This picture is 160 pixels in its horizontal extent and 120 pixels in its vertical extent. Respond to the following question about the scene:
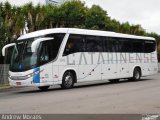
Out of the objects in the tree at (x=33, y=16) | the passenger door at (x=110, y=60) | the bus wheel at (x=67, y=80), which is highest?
the tree at (x=33, y=16)

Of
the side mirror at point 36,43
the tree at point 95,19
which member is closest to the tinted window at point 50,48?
the side mirror at point 36,43

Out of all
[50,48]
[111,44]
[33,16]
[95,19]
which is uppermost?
[95,19]

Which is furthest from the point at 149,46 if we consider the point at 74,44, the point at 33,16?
the point at 33,16

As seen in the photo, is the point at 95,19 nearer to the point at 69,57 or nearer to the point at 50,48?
the point at 69,57

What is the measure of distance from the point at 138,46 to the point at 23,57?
435 inches

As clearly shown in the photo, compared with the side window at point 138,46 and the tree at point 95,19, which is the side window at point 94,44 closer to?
the side window at point 138,46

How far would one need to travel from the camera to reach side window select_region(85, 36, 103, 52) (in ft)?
74.9

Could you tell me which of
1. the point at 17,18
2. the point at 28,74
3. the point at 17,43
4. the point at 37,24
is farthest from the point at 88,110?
the point at 37,24

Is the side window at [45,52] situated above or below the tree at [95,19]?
below

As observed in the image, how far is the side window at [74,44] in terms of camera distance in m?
21.2

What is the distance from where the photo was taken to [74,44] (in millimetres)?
21594

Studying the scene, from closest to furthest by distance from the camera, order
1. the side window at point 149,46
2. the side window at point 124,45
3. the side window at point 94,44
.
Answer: the side window at point 94,44
the side window at point 124,45
the side window at point 149,46

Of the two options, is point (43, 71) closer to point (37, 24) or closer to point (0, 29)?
point (0, 29)

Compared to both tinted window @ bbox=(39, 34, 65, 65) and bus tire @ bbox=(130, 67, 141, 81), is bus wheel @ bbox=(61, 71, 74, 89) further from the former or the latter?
bus tire @ bbox=(130, 67, 141, 81)
